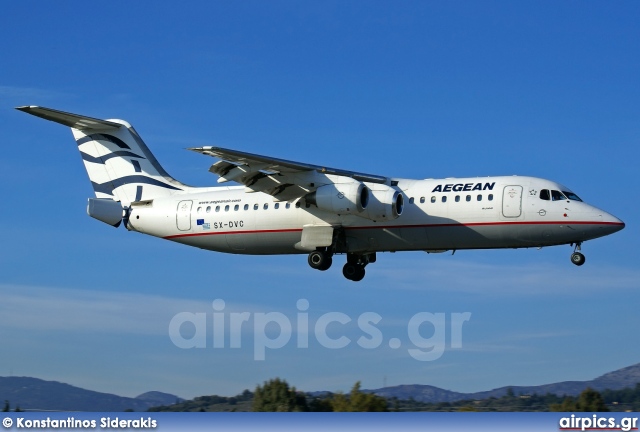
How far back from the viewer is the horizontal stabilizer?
28.2 metres

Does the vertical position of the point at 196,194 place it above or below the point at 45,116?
below

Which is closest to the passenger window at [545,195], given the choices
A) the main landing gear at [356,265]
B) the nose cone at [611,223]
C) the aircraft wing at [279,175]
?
Answer: the nose cone at [611,223]

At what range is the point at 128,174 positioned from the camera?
31312 mm

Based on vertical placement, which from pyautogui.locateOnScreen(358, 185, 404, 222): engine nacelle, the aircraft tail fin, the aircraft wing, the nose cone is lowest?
the nose cone

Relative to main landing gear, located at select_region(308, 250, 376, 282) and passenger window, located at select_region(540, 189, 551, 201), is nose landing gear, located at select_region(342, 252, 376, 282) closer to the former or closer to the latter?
main landing gear, located at select_region(308, 250, 376, 282)

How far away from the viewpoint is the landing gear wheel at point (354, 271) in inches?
1164

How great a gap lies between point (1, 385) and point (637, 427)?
19479 mm

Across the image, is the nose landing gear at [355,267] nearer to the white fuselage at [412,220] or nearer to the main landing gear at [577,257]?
the white fuselage at [412,220]

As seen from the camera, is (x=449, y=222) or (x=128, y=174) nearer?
(x=449, y=222)

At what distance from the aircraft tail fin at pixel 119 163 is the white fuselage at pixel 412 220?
91 cm

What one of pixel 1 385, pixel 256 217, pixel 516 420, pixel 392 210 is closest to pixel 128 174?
pixel 256 217

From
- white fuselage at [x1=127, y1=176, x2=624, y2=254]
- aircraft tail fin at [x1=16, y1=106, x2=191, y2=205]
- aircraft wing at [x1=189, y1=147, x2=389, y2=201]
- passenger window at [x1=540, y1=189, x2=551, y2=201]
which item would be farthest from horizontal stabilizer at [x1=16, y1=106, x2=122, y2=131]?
passenger window at [x1=540, y1=189, x2=551, y2=201]

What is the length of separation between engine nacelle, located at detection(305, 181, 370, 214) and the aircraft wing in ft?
1.06

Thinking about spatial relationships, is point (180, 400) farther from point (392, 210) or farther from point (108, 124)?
point (108, 124)
